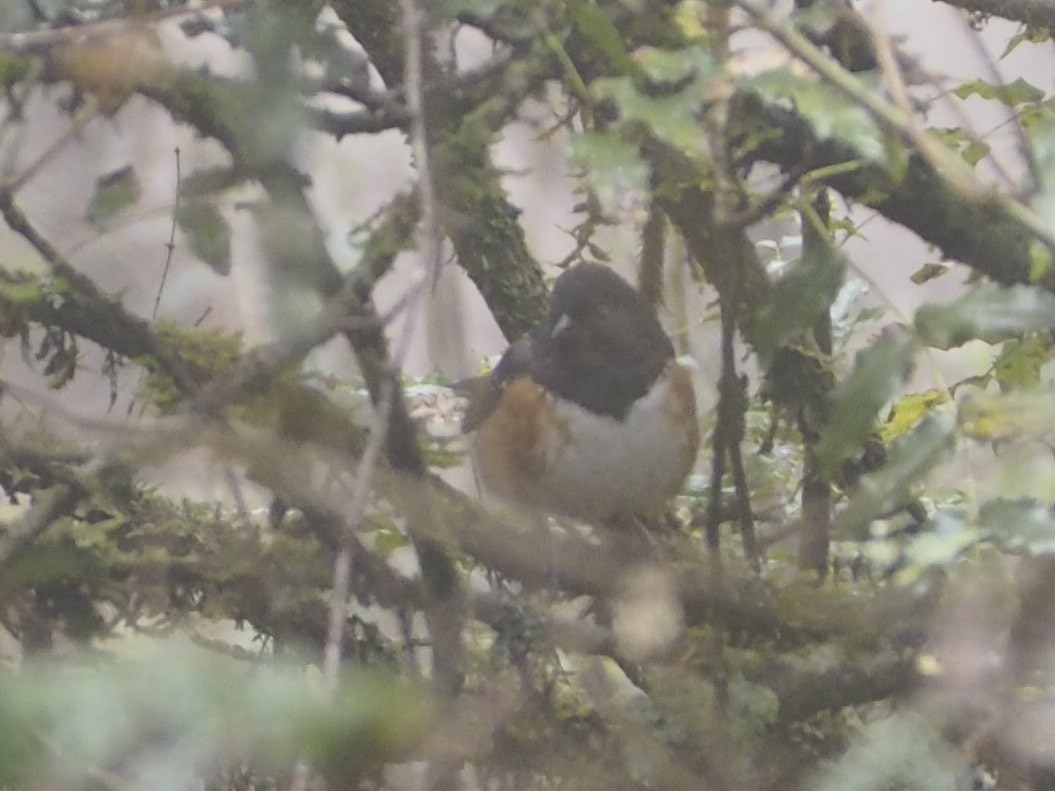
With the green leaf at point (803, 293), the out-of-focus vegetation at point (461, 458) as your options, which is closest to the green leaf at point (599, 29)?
the out-of-focus vegetation at point (461, 458)

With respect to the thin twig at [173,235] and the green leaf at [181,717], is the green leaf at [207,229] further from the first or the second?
the green leaf at [181,717]

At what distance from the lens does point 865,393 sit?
653 mm

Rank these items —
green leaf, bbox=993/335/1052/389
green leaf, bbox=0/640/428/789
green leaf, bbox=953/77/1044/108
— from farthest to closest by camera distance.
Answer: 1. green leaf, bbox=993/335/1052/389
2. green leaf, bbox=953/77/1044/108
3. green leaf, bbox=0/640/428/789

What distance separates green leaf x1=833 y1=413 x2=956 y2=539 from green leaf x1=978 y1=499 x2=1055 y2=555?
0.04 metres

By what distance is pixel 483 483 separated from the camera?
1520 mm

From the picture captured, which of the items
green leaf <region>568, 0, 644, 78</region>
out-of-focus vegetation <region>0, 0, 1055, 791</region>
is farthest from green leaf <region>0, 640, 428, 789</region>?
green leaf <region>568, 0, 644, 78</region>

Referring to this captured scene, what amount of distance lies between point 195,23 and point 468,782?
1.67 ft

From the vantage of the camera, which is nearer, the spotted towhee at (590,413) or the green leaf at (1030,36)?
the green leaf at (1030,36)

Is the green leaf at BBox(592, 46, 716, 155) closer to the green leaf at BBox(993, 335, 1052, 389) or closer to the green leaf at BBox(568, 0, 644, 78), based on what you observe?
the green leaf at BBox(568, 0, 644, 78)

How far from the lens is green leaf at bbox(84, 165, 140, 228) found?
2.44 feet

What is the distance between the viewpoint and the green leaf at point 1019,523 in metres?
0.62

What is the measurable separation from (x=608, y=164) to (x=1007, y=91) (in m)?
0.39

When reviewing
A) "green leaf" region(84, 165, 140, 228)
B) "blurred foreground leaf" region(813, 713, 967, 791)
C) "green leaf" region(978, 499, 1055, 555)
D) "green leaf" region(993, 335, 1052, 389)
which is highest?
"green leaf" region(993, 335, 1052, 389)

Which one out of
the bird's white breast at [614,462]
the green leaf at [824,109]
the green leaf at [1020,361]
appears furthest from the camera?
the bird's white breast at [614,462]
